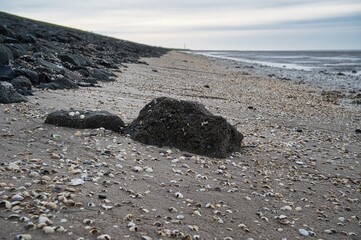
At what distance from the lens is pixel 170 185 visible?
16.1 ft

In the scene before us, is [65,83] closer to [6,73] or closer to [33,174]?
[6,73]

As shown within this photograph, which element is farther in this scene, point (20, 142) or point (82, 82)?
point (82, 82)

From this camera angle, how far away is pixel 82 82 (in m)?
12.1

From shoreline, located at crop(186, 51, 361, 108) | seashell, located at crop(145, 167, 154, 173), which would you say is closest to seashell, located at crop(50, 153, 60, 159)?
seashell, located at crop(145, 167, 154, 173)

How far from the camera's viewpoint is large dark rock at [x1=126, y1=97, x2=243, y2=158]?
257 inches

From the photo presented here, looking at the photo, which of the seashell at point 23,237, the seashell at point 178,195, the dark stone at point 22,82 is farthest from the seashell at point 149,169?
the dark stone at point 22,82

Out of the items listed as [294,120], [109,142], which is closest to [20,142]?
[109,142]

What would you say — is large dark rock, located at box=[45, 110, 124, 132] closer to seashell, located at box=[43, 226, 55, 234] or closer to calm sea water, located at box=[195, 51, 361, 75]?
seashell, located at box=[43, 226, 55, 234]

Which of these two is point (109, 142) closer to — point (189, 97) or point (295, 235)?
point (295, 235)

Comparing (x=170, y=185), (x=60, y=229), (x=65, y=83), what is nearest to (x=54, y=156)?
(x=170, y=185)

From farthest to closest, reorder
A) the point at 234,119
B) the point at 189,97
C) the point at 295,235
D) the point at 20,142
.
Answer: the point at 189,97, the point at 234,119, the point at 20,142, the point at 295,235

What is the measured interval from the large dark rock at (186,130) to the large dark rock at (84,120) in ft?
1.05

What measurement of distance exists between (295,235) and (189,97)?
9257mm

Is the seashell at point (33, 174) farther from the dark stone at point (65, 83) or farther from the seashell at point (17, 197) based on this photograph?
the dark stone at point (65, 83)
